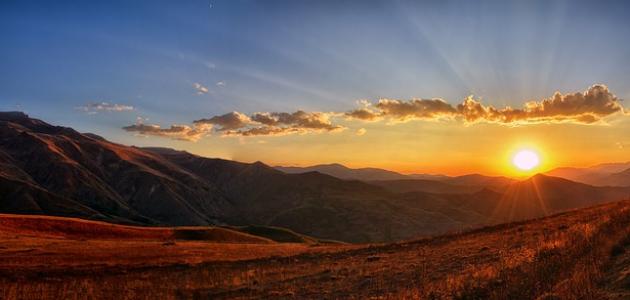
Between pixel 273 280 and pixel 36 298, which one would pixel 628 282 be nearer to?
pixel 273 280

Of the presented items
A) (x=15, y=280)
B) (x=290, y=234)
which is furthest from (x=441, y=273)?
(x=290, y=234)

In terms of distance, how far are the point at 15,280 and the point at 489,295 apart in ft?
82.6

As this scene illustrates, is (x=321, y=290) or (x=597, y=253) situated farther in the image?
(x=321, y=290)

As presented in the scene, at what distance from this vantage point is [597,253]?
1400 cm

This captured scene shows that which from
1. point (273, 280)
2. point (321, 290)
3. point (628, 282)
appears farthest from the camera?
point (273, 280)

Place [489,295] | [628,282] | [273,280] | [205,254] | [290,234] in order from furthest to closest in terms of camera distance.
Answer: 1. [290,234]
2. [205,254]
3. [273,280]
4. [489,295]
5. [628,282]

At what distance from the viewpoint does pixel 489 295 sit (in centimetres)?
1218

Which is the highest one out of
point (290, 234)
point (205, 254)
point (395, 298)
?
point (395, 298)

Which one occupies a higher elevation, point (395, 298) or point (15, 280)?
point (395, 298)

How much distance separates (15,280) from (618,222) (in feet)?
99.0

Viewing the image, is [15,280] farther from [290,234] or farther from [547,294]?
[290,234]

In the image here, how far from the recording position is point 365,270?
23.2 m

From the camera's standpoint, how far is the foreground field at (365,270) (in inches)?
498

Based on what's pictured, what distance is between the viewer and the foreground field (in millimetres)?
12641
